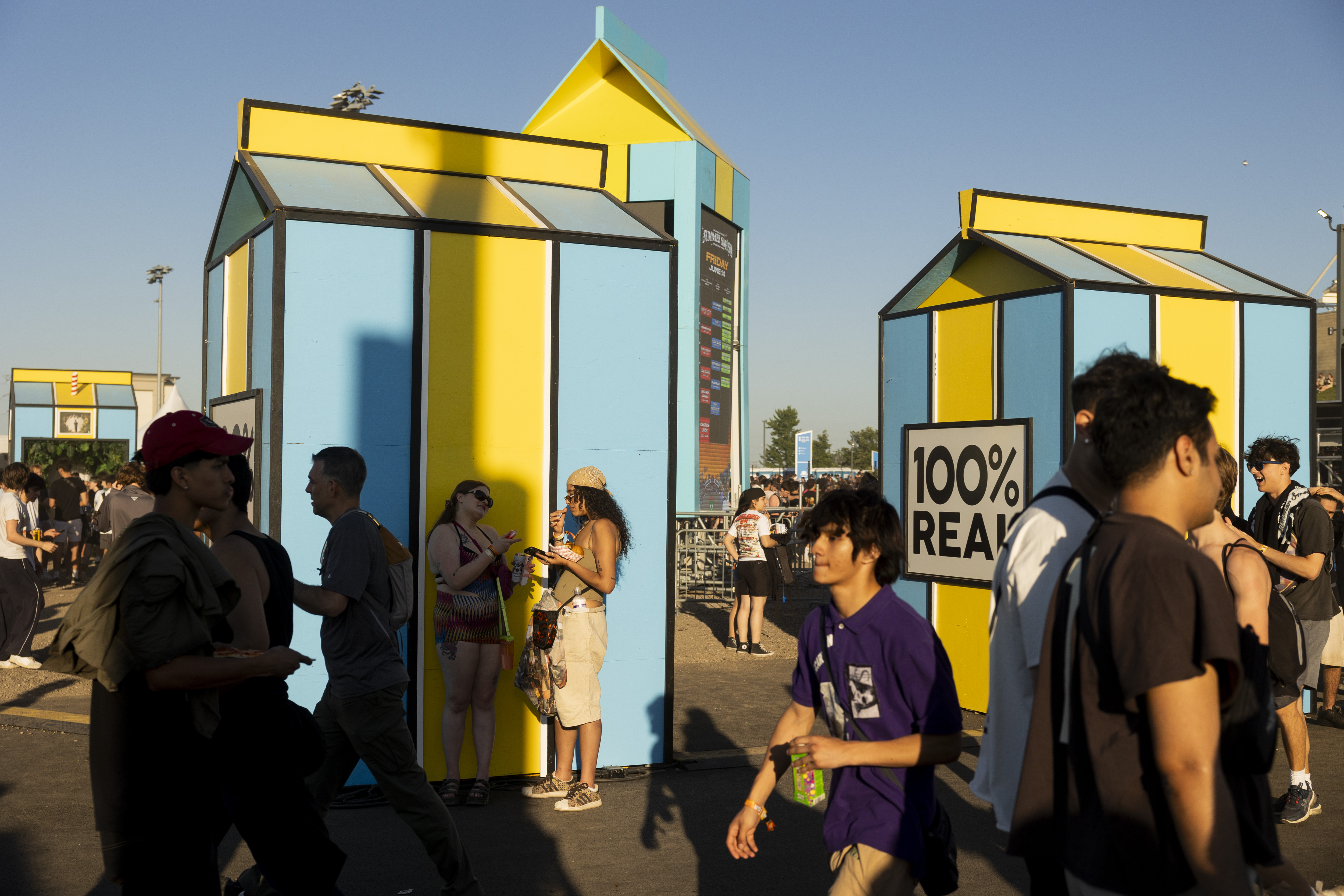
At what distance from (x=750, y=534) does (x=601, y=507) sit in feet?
19.1

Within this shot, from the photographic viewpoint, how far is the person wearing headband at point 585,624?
18.7 ft

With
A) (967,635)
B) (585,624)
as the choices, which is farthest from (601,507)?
(967,635)

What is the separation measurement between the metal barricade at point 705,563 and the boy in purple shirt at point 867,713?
1298cm

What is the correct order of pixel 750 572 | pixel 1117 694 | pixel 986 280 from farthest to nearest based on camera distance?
pixel 750 572 < pixel 986 280 < pixel 1117 694

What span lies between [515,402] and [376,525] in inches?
78.4

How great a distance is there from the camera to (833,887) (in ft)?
9.11

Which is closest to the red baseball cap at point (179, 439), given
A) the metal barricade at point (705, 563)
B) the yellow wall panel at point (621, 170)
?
the metal barricade at point (705, 563)

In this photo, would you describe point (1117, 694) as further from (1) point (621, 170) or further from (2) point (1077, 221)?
(1) point (621, 170)

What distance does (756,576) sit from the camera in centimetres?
1130

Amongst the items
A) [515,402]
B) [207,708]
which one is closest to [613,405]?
[515,402]

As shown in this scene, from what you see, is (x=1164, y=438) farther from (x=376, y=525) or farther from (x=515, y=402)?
(x=515, y=402)

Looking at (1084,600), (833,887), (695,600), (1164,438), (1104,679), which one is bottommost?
(695,600)

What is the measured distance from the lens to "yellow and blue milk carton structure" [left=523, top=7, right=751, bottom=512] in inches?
634

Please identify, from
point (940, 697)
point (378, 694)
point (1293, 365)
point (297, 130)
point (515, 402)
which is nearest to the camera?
point (940, 697)
